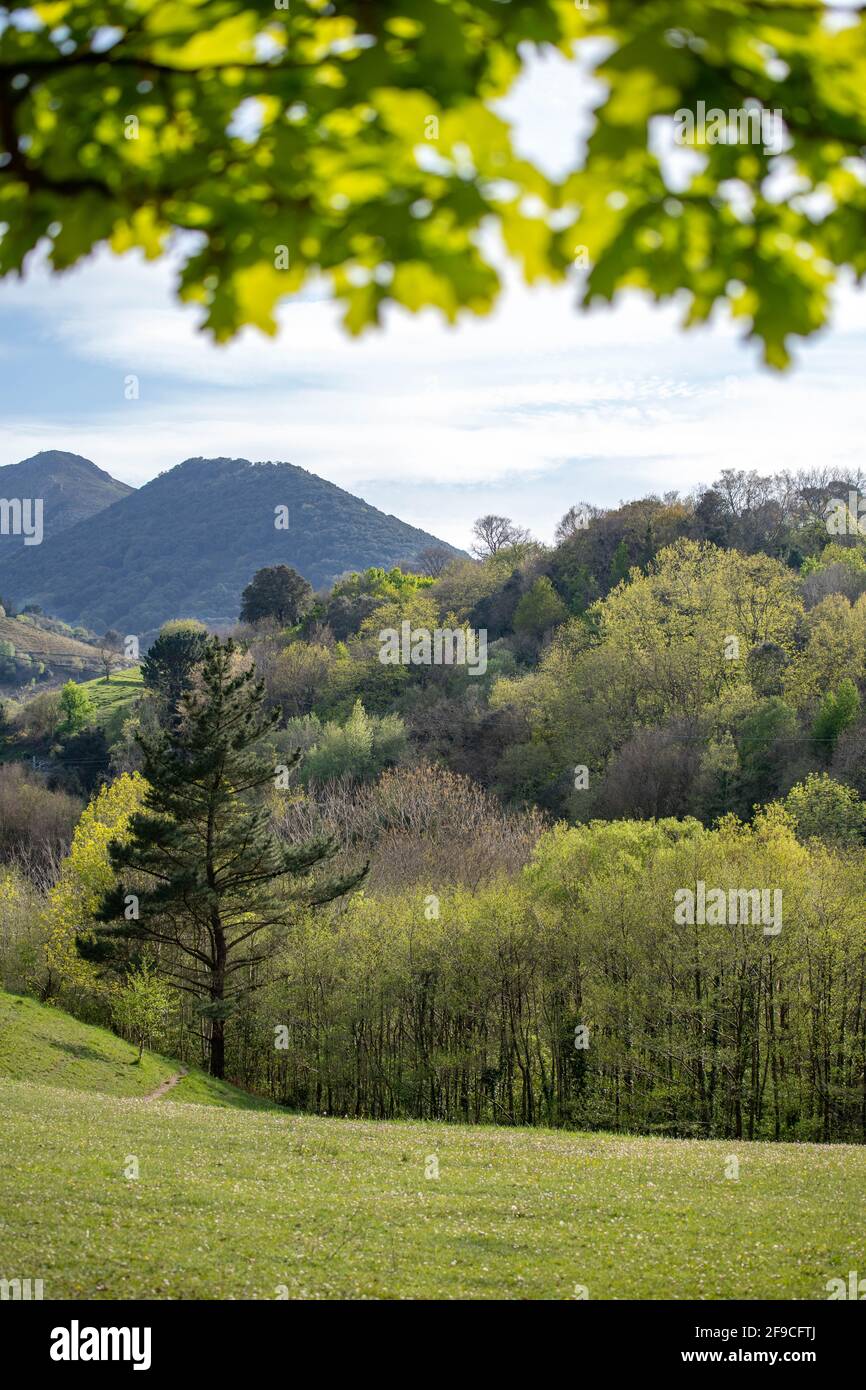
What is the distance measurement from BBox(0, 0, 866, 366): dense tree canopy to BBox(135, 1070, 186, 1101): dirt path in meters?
25.1

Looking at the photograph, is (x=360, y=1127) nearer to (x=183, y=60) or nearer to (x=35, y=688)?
(x=183, y=60)

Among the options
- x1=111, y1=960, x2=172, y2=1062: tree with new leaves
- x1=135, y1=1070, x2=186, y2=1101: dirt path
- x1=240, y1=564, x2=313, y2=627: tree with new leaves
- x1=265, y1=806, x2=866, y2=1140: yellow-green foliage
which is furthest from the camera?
x1=240, y1=564, x2=313, y2=627: tree with new leaves

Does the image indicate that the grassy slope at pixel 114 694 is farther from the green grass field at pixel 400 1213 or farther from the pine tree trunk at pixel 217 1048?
the green grass field at pixel 400 1213

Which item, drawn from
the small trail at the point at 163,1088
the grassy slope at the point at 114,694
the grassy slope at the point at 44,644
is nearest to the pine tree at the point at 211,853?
the small trail at the point at 163,1088

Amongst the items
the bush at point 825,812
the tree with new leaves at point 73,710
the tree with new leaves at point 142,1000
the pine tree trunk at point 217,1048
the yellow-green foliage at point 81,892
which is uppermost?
the tree with new leaves at point 73,710

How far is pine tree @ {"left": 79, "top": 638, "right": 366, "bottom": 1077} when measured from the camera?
31578mm

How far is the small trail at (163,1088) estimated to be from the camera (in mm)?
25688

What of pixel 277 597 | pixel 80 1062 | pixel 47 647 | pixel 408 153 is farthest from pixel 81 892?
pixel 47 647

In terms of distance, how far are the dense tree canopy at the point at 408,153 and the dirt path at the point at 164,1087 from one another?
2508cm

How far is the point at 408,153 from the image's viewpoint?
2936 millimetres

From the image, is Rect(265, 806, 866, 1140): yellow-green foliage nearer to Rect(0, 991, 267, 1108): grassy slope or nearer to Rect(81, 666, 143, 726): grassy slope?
Rect(0, 991, 267, 1108): grassy slope

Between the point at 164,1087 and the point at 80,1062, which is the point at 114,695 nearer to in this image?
the point at 164,1087

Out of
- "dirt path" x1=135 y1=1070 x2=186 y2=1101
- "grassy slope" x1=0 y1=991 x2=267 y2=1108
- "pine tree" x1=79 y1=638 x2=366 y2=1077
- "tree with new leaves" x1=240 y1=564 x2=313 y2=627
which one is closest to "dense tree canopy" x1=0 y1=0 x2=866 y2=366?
"grassy slope" x1=0 y1=991 x2=267 y2=1108

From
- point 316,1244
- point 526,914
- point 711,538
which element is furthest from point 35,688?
point 316,1244
